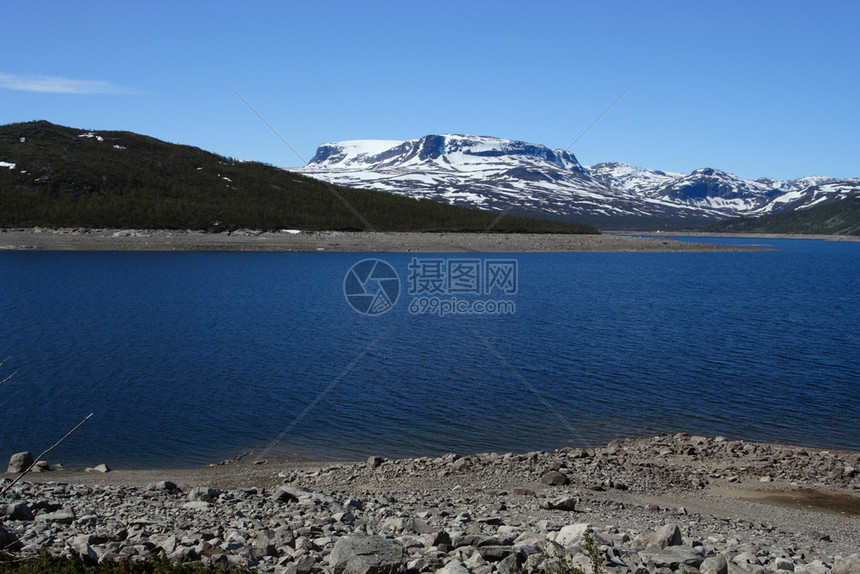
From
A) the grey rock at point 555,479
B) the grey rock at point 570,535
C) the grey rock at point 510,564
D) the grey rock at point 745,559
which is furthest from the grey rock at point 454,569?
the grey rock at point 555,479

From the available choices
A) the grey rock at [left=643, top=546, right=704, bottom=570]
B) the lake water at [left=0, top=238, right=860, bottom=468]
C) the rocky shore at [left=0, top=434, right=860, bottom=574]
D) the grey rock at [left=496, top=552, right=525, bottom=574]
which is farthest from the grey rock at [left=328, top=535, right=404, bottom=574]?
the lake water at [left=0, top=238, right=860, bottom=468]

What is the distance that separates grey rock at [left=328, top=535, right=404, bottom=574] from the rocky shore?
1 cm

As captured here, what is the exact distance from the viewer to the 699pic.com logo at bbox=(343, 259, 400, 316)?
36.5 m

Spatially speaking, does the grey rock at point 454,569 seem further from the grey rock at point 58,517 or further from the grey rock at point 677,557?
the grey rock at point 58,517

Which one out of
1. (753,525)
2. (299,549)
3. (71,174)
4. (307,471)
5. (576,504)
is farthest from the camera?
(71,174)

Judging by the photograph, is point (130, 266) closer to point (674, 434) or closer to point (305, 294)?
point (305, 294)

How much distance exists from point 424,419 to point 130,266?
46456 mm

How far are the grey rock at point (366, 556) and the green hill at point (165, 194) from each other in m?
78.3

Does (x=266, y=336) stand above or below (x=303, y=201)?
below

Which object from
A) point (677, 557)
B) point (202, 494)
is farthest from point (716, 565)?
point (202, 494)

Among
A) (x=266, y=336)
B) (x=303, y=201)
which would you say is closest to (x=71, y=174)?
(x=303, y=201)

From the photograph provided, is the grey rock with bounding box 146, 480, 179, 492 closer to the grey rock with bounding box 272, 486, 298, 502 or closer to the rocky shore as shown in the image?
the rocky shore

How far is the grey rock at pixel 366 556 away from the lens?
6340 millimetres

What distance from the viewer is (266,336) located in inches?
1021
